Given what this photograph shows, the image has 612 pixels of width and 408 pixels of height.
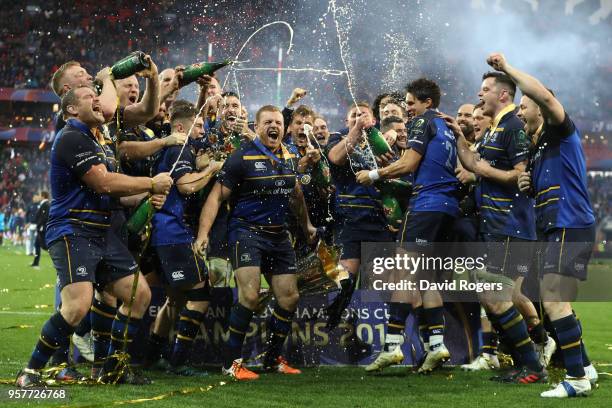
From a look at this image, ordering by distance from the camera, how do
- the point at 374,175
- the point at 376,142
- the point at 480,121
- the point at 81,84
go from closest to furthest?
the point at 81,84
the point at 374,175
the point at 480,121
the point at 376,142

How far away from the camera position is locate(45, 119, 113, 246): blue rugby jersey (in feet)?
19.0

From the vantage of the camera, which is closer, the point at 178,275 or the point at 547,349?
the point at 178,275

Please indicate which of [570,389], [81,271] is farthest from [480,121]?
[81,271]

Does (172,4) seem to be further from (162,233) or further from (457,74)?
(162,233)

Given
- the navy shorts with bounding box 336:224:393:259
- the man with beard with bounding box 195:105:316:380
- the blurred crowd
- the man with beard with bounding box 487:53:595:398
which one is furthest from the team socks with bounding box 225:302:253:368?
the blurred crowd

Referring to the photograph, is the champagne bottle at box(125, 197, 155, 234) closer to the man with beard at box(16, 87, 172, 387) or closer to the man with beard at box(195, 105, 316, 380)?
the man with beard at box(16, 87, 172, 387)

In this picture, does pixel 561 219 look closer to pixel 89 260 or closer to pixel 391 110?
pixel 391 110

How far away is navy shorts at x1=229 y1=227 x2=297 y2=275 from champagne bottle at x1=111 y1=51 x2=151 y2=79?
5.06 ft

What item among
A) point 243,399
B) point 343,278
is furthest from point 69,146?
point 343,278

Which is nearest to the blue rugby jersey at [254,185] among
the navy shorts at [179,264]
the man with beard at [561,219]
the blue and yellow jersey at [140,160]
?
the navy shorts at [179,264]

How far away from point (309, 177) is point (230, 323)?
75.3 inches

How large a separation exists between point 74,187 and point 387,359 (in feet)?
9.39

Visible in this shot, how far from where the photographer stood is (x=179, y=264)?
22.4ft

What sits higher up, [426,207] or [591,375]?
[426,207]
